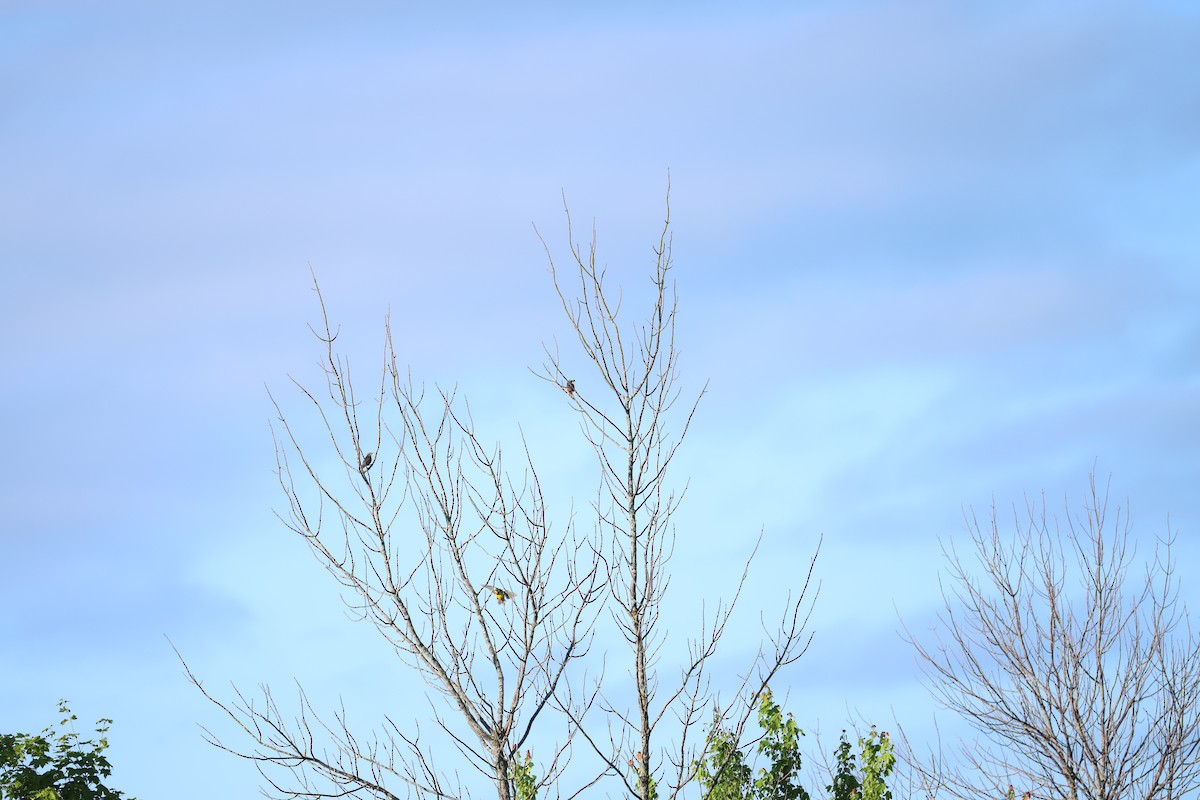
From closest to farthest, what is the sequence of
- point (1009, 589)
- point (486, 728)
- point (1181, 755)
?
point (486, 728) → point (1181, 755) → point (1009, 589)

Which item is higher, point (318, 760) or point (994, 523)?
point (994, 523)

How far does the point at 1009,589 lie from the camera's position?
15.2 meters

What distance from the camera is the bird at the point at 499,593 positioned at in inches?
339

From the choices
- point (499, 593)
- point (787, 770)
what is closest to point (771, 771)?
point (787, 770)

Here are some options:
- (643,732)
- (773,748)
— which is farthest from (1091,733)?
(643,732)

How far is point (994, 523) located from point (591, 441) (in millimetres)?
8172

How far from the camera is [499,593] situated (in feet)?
28.3

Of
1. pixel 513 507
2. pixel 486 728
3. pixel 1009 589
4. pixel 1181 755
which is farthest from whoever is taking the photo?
pixel 1009 589

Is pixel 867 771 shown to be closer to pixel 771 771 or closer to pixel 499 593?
pixel 771 771

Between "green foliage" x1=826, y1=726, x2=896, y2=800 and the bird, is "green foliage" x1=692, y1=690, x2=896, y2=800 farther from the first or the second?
the bird

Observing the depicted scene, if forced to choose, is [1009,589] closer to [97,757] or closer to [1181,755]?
[1181,755]

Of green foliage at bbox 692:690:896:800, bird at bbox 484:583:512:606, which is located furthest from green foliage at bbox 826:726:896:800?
bird at bbox 484:583:512:606

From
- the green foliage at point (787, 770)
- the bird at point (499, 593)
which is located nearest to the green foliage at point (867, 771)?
the green foliage at point (787, 770)

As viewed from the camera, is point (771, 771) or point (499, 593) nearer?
point (499, 593)
